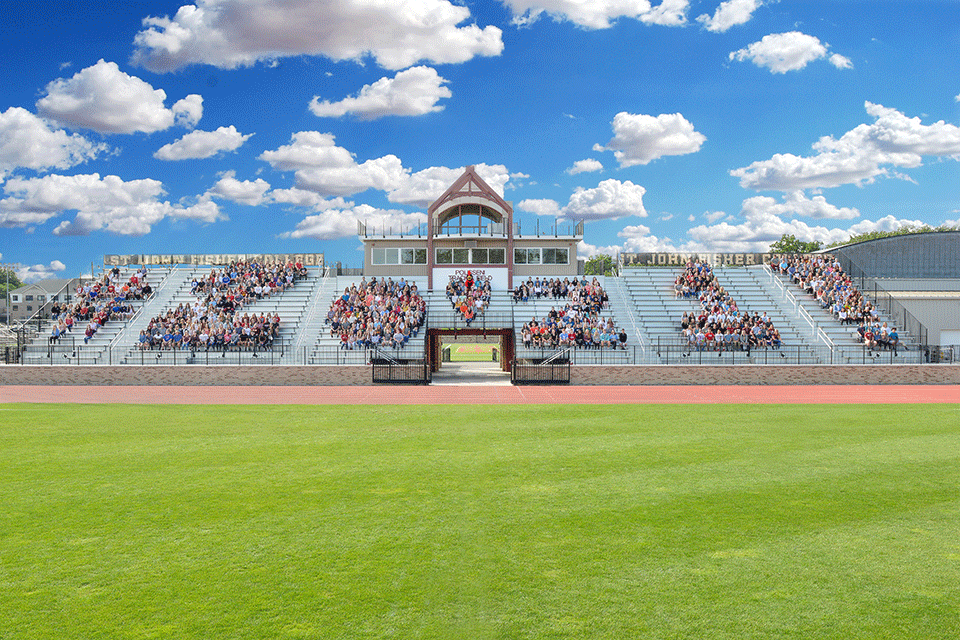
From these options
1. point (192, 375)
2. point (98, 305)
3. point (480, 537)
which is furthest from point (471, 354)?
point (480, 537)

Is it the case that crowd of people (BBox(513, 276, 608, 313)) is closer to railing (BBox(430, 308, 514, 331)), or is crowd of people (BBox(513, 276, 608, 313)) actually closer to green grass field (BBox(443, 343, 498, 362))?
railing (BBox(430, 308, 514, 331))

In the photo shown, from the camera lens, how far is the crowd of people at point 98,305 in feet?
106

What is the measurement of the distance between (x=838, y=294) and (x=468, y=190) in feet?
70.3

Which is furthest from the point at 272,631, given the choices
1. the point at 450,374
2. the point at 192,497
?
the point at 450,374

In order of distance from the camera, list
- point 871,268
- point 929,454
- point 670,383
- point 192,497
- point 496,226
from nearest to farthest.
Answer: point 192,497
point 929,454
point 670,383
point 496,226
point 871,268

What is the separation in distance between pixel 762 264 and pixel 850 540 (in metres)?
37.2

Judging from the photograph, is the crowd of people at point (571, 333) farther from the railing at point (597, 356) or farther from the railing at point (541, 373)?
the railing at point (541, 373)

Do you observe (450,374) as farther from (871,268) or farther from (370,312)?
(871,268)

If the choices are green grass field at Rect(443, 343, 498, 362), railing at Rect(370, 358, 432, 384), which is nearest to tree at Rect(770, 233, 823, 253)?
green grass field at Rect(443, 343, 498, 362)

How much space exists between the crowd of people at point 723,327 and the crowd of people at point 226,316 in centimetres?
2000

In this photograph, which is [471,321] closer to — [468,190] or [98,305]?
[468,190]

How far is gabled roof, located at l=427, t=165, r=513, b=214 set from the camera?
38125 millimetres

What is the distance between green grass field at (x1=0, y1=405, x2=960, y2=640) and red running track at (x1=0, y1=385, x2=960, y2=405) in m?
7.73

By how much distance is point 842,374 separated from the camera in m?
26.2
